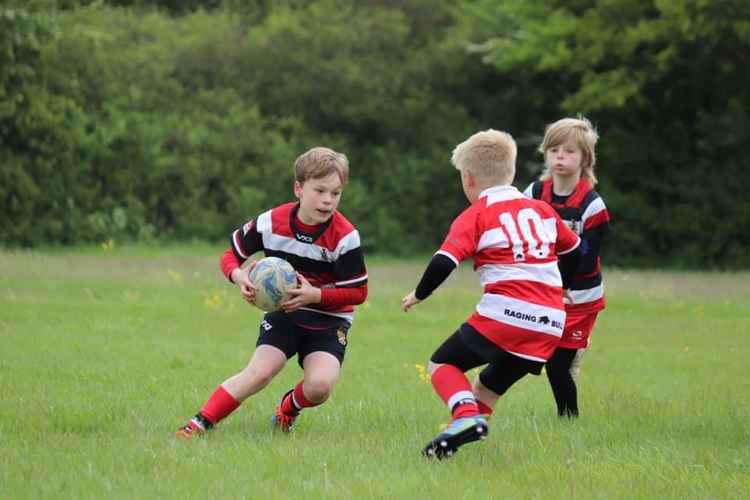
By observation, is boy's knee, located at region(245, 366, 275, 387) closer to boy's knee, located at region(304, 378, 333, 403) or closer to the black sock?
boy's knee, located at region(304, 378, 333, 403)

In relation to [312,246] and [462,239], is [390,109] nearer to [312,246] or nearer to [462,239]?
[312,246]

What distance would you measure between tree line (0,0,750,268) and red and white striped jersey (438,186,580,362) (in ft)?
69.8

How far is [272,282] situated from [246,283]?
174mm

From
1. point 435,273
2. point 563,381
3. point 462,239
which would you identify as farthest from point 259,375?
point 563,381

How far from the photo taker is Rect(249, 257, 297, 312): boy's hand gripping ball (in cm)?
732

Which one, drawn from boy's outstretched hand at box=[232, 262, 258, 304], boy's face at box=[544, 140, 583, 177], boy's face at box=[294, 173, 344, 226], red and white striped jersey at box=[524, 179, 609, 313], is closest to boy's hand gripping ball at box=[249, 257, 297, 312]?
boy's outstretched hand at box=[232, 262, 258, 304]

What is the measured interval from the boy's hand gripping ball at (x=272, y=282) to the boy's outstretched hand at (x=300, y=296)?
35 millimetres

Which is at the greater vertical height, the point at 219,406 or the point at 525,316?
the point at 525,316

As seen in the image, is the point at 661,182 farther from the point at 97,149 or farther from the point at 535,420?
the point at 535,420

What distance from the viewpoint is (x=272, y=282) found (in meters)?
7.31

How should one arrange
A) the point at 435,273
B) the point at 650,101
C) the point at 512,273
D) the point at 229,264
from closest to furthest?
the point at 435,273
the point at 512,273
the point at 229,264
the point at 650,101

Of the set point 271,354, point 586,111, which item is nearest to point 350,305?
point 271,354

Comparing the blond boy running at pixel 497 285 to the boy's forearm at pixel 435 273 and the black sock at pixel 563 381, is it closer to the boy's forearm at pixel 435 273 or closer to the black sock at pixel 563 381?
the boy's forearm at pixel 435 273

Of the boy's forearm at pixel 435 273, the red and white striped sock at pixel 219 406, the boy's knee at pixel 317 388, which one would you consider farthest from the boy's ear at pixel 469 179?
the red and white striped sock at pixel 219 406
